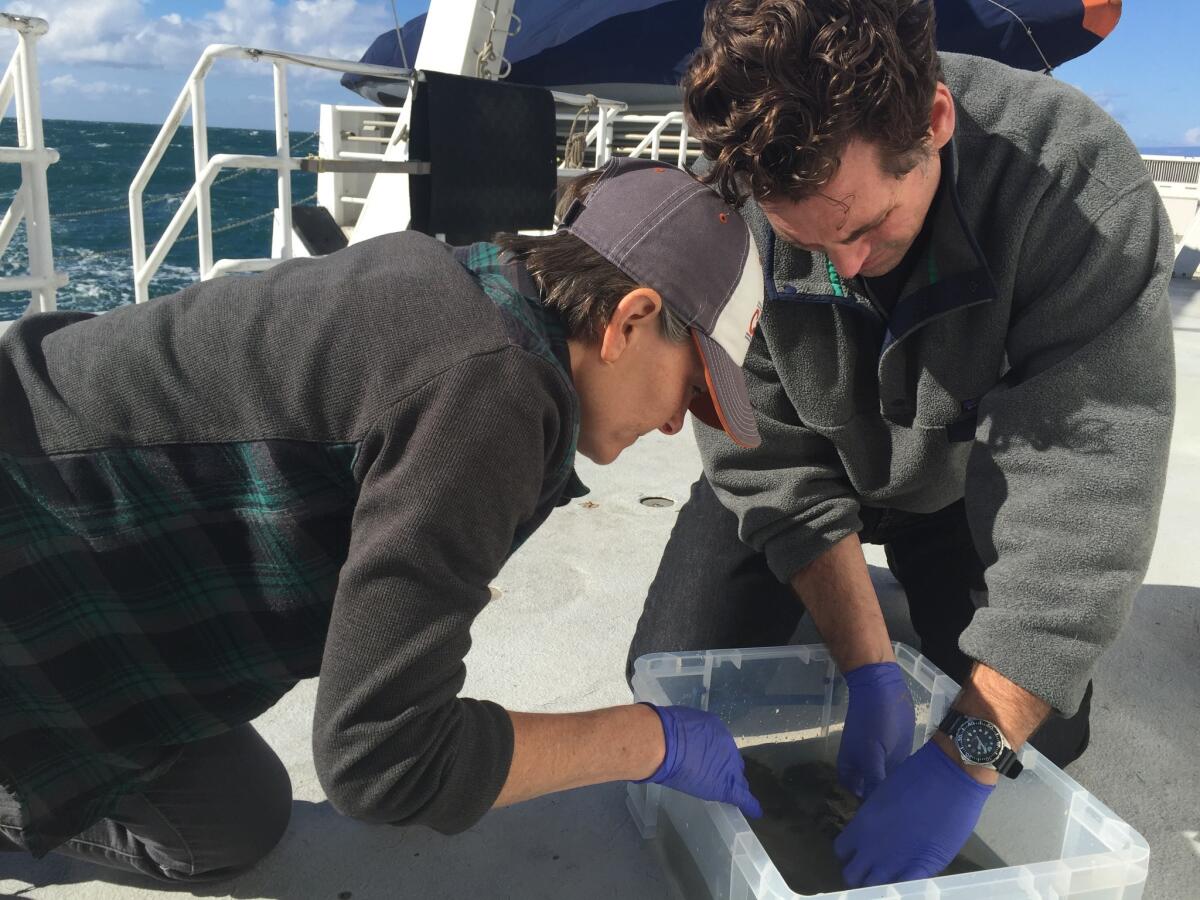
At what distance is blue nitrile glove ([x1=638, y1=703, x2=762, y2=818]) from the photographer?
1.25 meters

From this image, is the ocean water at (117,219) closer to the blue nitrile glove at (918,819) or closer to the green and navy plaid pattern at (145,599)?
the green and navy plaid pattern at (145,599)

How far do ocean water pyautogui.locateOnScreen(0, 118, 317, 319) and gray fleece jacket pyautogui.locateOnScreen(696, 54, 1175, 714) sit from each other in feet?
11.8

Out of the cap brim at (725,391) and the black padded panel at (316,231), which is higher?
the cap brim at (725,391)

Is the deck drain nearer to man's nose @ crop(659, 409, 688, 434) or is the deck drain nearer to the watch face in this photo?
the watch face

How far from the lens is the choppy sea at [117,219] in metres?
7.57

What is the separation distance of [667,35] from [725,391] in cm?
596

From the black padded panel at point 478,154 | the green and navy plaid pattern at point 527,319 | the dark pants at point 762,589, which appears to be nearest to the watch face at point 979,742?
the dark pants at point 762,589

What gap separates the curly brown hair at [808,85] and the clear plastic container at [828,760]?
0.79 meters

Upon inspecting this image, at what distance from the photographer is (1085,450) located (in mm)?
1347

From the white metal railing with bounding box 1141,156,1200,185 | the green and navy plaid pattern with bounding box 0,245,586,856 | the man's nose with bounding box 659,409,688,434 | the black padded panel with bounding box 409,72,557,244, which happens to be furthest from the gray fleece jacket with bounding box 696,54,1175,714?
the white metal railing with bounding box 1141,156,1200,185

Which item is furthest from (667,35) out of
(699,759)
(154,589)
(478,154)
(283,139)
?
(154,589)

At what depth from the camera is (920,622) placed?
1.95m

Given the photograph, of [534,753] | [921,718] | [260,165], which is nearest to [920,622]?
[921,718]

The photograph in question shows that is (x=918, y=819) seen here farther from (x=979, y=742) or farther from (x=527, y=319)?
(x=527, y=319)
